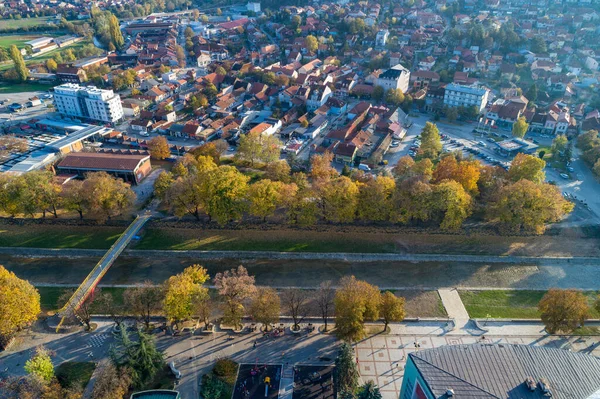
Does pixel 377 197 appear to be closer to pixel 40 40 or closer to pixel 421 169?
pixel 421 169

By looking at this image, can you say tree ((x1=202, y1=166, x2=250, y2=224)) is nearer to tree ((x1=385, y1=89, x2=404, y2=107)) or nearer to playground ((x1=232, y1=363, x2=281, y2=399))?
playground ((x1=232, y1=363, x2=281, y2=399))

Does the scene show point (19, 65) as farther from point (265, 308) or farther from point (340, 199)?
point (265, 308)

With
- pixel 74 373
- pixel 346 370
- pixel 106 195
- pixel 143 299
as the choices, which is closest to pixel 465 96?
pixel 346 370

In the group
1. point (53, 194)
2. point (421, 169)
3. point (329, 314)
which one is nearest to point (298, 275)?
point (329, 314)

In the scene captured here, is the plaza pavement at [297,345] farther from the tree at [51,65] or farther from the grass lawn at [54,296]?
the tree at [51,65]

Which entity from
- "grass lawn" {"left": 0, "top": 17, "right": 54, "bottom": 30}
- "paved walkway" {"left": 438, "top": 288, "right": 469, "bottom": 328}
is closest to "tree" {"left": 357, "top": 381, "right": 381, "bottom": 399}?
"paved walkway" {"left": 438, "top": 288, "right": 469, "bottom": 328}

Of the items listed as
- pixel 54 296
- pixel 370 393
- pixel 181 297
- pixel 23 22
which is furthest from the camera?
pixel 23 22
